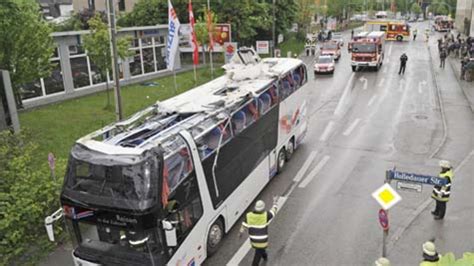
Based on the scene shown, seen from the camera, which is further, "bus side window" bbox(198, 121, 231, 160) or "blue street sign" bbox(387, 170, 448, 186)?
"bus side window" bbox(198, 121, 231, 160)

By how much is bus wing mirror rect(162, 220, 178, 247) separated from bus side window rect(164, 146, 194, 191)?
0.76 meters

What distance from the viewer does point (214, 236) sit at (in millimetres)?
10211

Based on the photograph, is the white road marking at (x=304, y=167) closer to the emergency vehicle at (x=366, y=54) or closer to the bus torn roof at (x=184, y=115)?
the bus torn roof at (x=184, y=115)

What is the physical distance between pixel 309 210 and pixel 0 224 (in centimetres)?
769

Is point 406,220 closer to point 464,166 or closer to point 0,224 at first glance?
point 464,166

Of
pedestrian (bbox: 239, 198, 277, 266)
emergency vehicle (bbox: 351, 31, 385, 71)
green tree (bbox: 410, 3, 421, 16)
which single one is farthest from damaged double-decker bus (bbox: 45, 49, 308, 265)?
green tree (bbox: 410, 3, 421, 16)

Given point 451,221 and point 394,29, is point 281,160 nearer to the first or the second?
point 451,221

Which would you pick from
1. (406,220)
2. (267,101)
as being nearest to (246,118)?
(267,101)

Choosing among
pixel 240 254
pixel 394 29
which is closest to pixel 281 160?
pixel 240 254

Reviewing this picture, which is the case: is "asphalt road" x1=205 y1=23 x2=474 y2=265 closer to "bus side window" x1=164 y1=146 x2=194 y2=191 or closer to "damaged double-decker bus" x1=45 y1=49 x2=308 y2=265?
"damaged double-decker bus" x1=45 y1=49 x2=308 y2=265

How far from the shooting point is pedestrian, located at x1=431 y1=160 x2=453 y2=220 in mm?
10922

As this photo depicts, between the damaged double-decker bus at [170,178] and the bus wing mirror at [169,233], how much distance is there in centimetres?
2

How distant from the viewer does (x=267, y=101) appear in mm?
13844

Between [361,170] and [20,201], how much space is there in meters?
10.5
